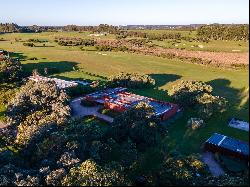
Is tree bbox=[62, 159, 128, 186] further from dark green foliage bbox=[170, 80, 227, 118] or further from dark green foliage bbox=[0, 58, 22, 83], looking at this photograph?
dark green foliage bbox=[0, 58, 22, 83]

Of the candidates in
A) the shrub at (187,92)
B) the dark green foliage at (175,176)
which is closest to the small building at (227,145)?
the shrub at (187,92)

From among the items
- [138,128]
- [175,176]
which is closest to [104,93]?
[138,128]

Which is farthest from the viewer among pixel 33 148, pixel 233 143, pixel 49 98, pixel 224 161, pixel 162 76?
pixel 162 76

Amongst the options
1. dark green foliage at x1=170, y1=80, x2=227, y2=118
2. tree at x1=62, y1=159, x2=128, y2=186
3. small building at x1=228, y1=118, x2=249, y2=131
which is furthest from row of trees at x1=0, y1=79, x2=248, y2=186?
small building at x1=228, y1=118, x2=249, y2=131

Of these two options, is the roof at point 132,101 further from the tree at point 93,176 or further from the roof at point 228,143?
the tree at point 93,176

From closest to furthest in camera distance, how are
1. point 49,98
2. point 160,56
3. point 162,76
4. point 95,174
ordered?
point 95,174
point 49,98
point 162,76
point 160,56

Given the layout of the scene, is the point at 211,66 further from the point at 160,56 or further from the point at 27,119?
the point at 27,119

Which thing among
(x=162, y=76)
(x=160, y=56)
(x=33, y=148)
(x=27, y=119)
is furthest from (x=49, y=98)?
(x=160, y=56)
